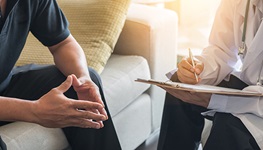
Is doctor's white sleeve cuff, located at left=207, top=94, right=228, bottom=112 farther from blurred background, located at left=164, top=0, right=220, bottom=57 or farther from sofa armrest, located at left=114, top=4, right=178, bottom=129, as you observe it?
blurred background, located at left=164, top=0, right=220, bottom=57

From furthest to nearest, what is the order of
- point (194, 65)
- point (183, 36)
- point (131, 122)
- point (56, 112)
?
point (183, 36) < point (131, 122) < point (194, 65) < point (56, 112)

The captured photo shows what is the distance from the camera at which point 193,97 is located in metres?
1.26

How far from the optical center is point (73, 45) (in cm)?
140

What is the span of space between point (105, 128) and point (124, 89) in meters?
0.29

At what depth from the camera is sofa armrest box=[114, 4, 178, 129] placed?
1747 millimetres

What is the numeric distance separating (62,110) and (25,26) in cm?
37

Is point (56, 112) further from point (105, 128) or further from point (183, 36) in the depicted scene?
point (183, 36)

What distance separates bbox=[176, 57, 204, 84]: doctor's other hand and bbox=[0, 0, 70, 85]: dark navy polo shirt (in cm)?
37

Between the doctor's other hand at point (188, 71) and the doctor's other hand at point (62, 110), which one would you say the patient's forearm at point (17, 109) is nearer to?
the doctor's other hand at point (62, 110)

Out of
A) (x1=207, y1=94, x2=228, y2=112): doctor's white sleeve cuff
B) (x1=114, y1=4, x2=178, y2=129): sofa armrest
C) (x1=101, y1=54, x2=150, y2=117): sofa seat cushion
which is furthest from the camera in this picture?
(x1=114, y1=4, x2=178, y2=129): sofa armrest

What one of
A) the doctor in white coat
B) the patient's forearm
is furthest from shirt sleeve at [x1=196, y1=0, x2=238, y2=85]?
the patient's forearm

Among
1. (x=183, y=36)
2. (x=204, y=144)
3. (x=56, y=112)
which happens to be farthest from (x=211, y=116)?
(x=183, y=36)

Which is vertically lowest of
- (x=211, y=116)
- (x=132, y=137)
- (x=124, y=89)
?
(x=132, y=137)

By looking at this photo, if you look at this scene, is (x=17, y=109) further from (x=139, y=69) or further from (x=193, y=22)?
(x=193, y=22)
